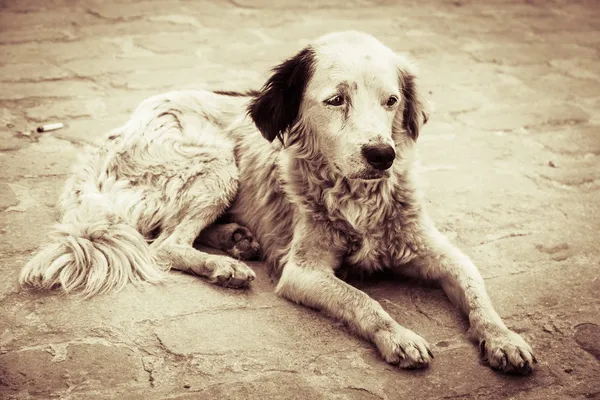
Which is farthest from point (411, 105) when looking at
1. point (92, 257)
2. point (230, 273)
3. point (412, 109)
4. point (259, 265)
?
point (92, 257)

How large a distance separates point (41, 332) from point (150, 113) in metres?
1.72

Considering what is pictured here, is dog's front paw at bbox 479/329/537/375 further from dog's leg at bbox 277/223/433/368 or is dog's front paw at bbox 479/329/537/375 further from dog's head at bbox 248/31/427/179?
dog's head at bbox 248/31/427/179

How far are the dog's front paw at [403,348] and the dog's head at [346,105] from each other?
0.77 m

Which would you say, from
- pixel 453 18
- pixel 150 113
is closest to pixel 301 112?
pixel 150 113

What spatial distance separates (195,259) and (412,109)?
1483mm

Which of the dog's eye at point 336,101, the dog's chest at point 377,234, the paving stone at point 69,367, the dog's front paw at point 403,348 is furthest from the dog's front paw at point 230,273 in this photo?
the dog's eye at point 336,101

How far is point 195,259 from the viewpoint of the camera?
366 centimetres

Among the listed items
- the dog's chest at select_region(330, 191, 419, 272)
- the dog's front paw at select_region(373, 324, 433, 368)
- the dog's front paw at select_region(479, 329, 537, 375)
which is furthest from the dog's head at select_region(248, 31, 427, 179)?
the dog's front paw at select_region(479, 329, 537, 375)

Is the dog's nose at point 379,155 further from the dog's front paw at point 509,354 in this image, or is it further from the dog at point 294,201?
the dog's front paw at point 509,354

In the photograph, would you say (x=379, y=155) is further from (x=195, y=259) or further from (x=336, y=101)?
(x=195, y=259)

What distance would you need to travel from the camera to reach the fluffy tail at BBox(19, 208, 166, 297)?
3.35 metres

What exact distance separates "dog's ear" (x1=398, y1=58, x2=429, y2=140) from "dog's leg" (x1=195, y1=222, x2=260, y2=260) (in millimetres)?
1138

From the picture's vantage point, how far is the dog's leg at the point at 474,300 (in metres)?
2.96

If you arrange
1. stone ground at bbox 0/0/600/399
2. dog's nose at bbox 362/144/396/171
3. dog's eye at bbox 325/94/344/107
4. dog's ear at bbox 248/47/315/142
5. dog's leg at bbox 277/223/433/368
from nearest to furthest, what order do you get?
stone ground at bbox 0/0/600/399 < dog's leg at bbox 277/223/433/368 < dog's nose at bbox 362/144/396/171 < dog's eye at bbox 325/94/344/107 < dog's ear at bbox 248/47/315/142
